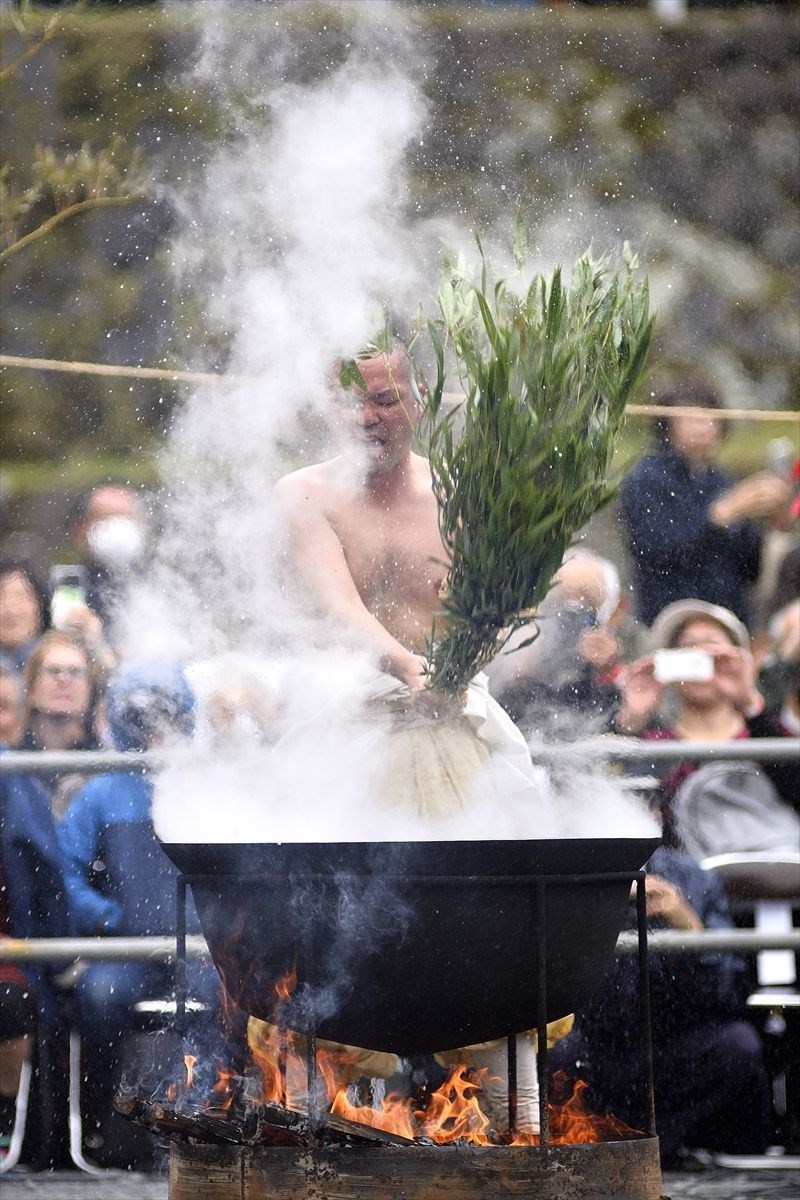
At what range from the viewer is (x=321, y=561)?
368 centimetres

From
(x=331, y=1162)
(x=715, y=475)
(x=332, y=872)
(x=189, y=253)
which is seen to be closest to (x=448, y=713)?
(x=332, y=872)

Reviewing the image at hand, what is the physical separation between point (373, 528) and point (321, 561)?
0.45 ft

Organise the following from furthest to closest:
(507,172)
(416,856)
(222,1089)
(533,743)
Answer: (507,172), (533,743), (222,1089), (416,856)

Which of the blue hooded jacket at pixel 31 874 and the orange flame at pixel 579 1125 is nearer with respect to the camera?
the orange flame at pixel 579 1125

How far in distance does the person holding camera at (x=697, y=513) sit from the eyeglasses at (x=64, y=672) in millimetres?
1815

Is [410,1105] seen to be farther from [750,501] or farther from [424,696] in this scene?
[750,501]

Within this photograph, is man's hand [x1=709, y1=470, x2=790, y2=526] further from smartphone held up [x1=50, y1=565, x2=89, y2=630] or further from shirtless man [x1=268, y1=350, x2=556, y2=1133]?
smartphone held up [x1=50, y1=565, x2=89, y2=630]

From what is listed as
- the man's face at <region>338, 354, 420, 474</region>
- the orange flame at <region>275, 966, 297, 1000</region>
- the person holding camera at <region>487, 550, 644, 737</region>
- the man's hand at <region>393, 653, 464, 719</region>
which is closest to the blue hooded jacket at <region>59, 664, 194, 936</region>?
the person holding camera at <region>487, 550, 644, 737</region>

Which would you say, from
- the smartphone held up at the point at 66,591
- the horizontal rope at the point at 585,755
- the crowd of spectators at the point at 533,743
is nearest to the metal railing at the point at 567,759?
the horizontal rope at the point at 585,755

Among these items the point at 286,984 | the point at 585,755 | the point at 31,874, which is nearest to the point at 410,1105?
the point at 286,984

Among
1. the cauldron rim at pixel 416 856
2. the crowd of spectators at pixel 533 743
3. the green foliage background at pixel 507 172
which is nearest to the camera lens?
the cauldron rim at pixel 416 856

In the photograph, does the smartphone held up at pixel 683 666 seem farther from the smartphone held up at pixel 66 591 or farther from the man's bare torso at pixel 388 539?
the smartphone held up at pixel 66 591

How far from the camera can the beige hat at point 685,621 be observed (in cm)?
491

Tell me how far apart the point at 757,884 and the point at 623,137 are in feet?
14.8
